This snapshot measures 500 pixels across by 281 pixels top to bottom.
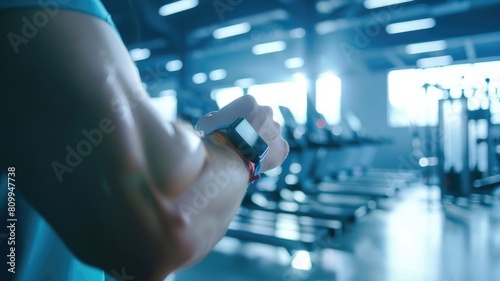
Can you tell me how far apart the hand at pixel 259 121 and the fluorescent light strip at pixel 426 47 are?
9.12m

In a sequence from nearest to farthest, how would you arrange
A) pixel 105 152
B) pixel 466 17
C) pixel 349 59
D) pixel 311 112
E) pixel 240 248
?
pixel 105 152
pixel 240 248
pixel 311 112
pixel 466 17
pixel 349 59

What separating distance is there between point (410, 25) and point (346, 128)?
124 inches

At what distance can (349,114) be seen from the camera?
10.5 m

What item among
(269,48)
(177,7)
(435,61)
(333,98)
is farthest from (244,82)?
(435,61)

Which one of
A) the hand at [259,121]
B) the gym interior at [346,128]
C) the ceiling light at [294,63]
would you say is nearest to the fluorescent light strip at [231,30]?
the gym interior at [346,128]

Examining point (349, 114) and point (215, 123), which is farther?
point (349, 114)

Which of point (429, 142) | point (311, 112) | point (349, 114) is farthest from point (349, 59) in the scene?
point (311, 112)

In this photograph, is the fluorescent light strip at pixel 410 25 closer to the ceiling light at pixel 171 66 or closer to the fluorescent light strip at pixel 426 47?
the fluorescent light strip at pixel 426 47

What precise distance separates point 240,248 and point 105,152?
221 cm

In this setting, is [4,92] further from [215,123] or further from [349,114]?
[349,114]

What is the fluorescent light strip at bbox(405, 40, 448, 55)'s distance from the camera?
859 centimetres

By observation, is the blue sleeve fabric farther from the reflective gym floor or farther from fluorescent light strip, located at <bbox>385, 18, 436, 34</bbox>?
fluorescent light strip, located at <bbox>385, 18, 436, 34</bbox>

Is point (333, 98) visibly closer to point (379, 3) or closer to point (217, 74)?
point (379, 3)

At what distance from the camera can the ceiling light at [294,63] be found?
35.4 feet
